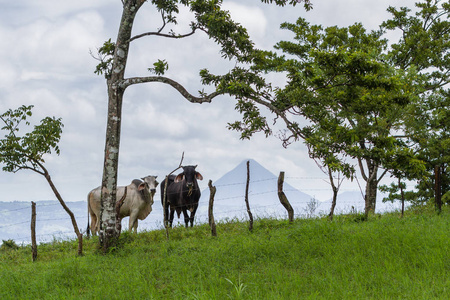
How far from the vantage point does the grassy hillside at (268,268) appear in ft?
26.3

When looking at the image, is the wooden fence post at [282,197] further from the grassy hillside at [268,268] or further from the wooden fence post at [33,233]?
the wooden fence post at [33,233]

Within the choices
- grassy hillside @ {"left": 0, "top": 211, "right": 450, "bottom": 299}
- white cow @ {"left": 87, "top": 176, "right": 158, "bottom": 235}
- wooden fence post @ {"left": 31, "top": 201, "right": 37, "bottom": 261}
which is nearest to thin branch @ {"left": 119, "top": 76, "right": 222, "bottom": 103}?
white cow @ {"left": 87, "top": 176, "right": 158, "bottom": 235}

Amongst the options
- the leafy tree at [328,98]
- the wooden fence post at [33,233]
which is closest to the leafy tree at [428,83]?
the leafy tree at [328,98]

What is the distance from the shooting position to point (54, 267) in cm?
1095

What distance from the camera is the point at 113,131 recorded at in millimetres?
13102

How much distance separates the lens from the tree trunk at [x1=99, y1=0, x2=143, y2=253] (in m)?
12.9

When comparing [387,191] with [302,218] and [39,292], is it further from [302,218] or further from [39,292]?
[39,292]

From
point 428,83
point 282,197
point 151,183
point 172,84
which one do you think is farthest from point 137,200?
point 428,83

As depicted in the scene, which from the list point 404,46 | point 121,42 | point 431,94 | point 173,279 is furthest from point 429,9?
point 173,279

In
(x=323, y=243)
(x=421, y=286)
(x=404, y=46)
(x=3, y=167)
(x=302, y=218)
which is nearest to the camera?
(x=421, y=286)

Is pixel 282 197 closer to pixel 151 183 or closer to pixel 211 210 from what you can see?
pixel 211 210

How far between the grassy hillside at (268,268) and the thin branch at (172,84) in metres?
4.31

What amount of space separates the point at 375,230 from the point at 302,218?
3082 millimetres

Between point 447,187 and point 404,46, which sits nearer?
point 447,187
